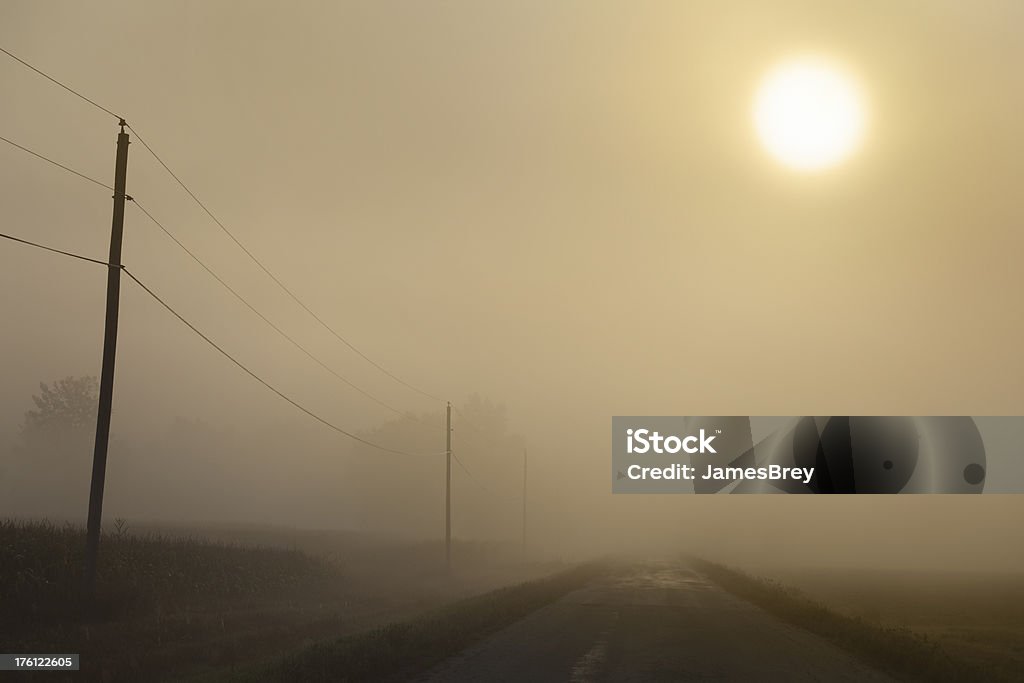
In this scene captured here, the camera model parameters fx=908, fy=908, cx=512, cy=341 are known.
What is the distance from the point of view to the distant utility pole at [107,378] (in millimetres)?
28453

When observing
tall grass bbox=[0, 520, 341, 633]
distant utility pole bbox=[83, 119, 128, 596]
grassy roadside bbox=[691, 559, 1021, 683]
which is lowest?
grassy roadside bbox=[691, 559, 1021, 683]

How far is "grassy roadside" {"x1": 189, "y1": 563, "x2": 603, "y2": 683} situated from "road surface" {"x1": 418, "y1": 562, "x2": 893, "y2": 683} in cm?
68

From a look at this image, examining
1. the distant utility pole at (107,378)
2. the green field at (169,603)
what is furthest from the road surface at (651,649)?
the distant utility pole at (107,378)

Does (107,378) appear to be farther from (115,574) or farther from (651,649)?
(651,649)

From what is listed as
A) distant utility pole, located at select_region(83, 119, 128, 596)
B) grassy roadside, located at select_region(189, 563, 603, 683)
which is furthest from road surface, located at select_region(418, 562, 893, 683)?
distant utility pole, located at select_region(83, 119, 128, 596)

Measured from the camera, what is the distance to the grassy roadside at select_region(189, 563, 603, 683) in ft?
59.3

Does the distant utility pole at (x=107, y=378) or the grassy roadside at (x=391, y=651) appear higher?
the distant utility pole at (x=107, y=378)

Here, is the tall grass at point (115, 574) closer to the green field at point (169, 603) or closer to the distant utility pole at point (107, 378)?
the green field at point (169, 603)

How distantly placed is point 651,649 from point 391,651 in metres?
6.93

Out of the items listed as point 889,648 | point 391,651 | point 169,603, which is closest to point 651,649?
point 889,648

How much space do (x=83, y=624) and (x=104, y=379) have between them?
782 centimetres

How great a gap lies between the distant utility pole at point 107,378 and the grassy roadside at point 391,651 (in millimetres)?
9666

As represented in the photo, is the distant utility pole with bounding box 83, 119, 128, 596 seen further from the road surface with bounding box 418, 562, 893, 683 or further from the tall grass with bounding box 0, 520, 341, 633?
the road surface with bounding box 418, 562, 893, 683

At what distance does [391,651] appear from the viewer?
21.2 m
